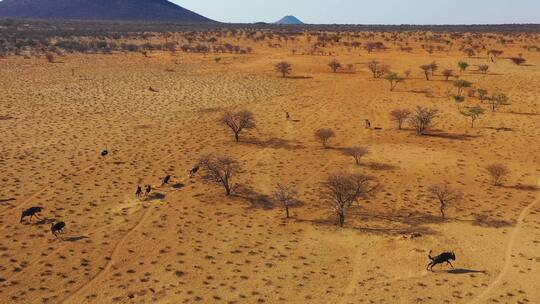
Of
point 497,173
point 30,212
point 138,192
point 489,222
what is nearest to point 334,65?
point 497,173

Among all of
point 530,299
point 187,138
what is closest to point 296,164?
point 187,138

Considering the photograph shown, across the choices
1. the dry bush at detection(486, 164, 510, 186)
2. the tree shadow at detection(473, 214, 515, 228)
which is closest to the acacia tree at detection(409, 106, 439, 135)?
the dry bush at detection(486, 164, 510, 186)

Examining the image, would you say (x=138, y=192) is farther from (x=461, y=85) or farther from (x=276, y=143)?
(x=461, y=85)

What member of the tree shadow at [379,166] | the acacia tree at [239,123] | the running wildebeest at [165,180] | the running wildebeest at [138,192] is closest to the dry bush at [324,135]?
the tree shadow at [379,166]

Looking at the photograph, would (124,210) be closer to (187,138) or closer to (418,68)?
(187,138)

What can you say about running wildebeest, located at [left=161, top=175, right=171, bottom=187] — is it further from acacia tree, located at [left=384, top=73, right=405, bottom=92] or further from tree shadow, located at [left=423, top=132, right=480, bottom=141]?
acacia tree, located at [left=384, top=73, right=405, bottom=92]

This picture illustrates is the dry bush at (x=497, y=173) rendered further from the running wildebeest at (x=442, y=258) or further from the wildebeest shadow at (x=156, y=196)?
Result: the wildebeest shadow at (x=156, y=196)
